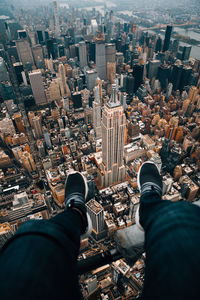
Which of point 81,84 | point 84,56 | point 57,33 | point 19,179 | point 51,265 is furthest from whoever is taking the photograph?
point 57,33

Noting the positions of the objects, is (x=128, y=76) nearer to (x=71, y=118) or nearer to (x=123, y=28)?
(x=71, y=118)

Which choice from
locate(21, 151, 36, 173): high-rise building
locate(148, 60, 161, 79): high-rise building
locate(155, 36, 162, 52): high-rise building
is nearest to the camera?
locate(21, 151, 36, 173): high-rise building

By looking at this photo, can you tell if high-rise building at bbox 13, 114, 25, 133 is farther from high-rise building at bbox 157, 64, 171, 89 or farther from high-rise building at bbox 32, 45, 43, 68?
Result: high-rise building at bbox 32, 45, 43, 68

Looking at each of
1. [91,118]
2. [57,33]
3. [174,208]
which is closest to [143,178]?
[174,208]

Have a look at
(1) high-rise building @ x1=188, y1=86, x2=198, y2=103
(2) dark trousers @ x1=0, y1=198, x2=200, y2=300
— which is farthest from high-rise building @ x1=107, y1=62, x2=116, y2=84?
(2) dark trousers @ x1=0, y1=198, x2=200, y2=300

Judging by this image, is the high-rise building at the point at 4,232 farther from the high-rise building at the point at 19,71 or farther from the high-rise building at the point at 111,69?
the high-rise building at the point at 111,69

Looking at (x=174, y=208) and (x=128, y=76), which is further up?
(x=174, y=208)
